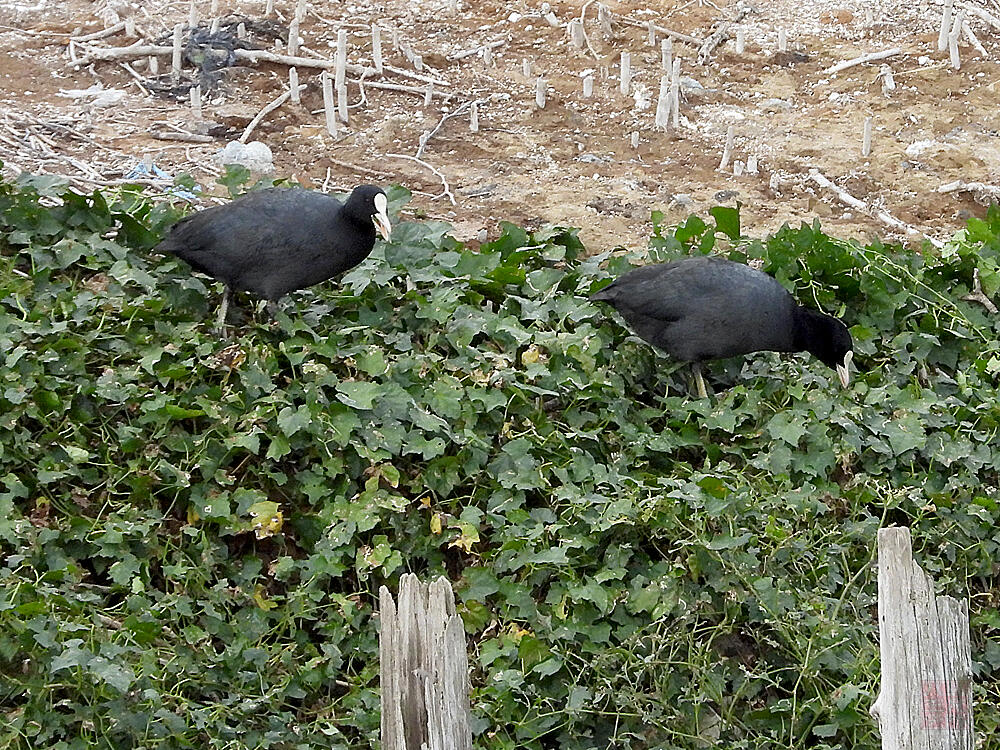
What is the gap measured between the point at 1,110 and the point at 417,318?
3099 millimetres

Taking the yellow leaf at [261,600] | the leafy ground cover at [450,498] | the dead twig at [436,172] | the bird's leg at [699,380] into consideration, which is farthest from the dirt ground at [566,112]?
the yellow leaf at [261,600]

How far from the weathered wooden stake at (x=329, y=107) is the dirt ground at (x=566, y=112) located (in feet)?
0.18

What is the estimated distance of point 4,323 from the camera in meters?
5.09

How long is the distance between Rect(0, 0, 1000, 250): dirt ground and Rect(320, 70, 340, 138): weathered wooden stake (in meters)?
0.05

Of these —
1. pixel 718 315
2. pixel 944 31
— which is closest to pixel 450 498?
pixel 718 315

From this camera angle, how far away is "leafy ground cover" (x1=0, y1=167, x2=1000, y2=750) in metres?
4.23

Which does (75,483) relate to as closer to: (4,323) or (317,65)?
(4,323)

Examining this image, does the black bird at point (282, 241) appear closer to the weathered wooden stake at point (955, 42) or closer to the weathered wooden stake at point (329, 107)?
the weathered wooden stake at point (329, 107)

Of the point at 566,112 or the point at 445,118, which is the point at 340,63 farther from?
the point at 566,112

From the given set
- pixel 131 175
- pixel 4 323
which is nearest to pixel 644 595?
pixel 4 323

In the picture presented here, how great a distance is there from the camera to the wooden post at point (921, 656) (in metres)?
2.65

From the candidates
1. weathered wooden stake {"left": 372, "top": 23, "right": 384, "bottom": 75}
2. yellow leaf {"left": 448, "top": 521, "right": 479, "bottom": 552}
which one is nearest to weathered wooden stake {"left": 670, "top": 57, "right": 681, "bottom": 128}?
weathered wooden stake {"left": 372, "top": 23, "right": 384, "bottom": 75}

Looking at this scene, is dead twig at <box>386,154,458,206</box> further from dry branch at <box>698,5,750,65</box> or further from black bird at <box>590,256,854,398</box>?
dry branch at <box>698,5,750,65</box>

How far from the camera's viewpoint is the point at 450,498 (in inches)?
193
